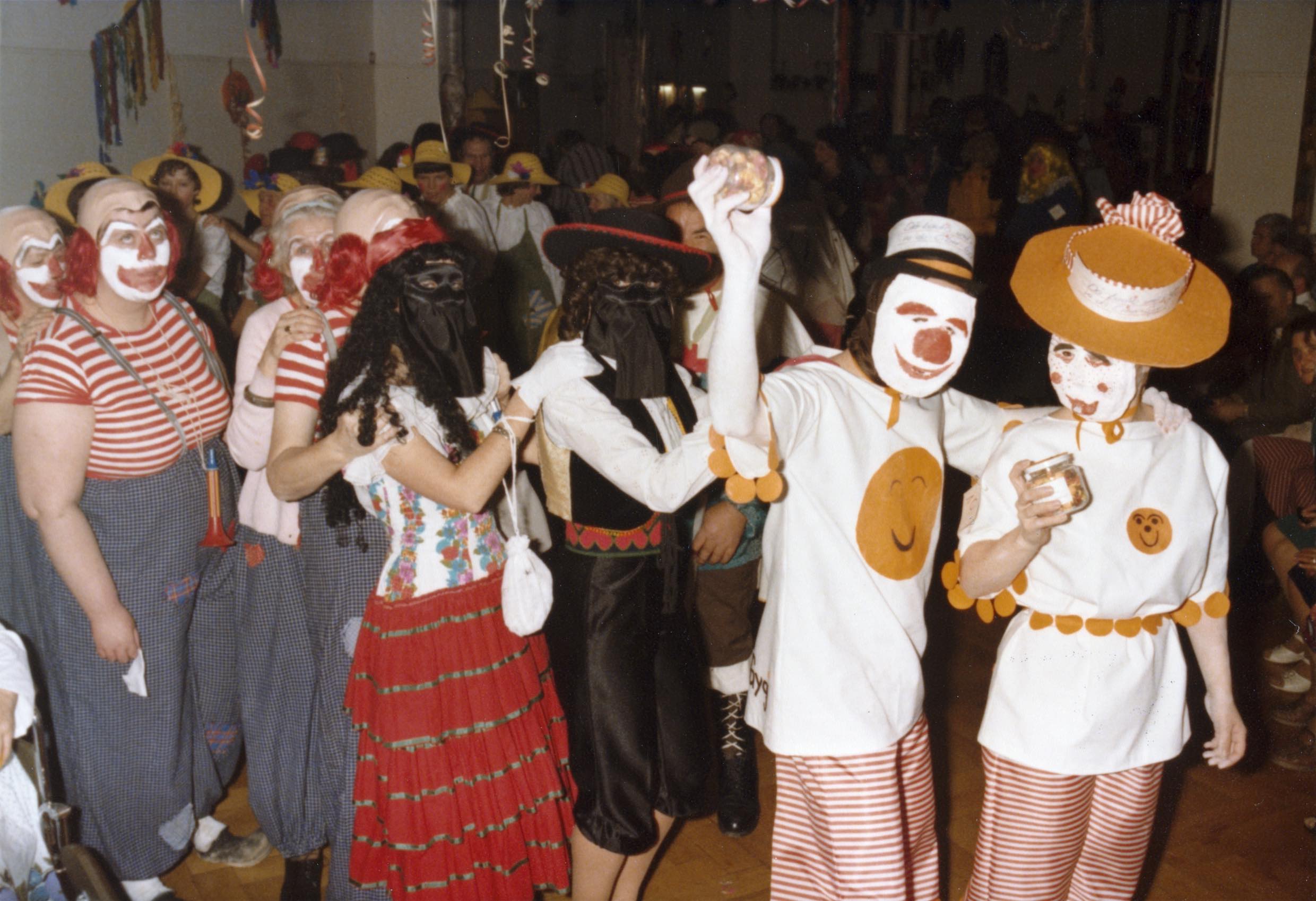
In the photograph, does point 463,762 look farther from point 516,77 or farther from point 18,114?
point 516,77

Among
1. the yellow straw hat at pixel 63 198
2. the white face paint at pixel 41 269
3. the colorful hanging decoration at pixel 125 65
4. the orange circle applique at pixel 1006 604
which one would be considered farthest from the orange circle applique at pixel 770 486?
the colorful hanging decoration at pixel 125 65

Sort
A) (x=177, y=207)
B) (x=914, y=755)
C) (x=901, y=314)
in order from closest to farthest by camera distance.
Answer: (x=901, y=314) → (x=914, y=755) → (x=177, y=207)

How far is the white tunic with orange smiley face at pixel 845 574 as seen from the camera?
6.81 feet

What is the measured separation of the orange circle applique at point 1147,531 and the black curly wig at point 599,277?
3.30 feet

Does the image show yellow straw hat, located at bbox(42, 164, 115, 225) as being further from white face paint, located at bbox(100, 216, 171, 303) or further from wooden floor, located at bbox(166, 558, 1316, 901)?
wooden floor, located at bbox(166, 558, 1316, 901)

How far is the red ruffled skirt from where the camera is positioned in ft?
7.44

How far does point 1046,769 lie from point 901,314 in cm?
93

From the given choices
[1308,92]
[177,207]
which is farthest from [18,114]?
[1308,92]

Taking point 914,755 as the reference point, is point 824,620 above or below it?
above

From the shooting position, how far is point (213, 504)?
2.79 m

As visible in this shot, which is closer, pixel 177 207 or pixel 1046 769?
pixel 1046 769

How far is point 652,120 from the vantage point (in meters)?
11.0

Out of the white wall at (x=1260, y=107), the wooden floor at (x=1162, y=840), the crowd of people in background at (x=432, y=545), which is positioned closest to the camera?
the crowd of people in background at (x=432, y=545)

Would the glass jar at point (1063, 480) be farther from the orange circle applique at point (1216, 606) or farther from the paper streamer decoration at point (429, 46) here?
the paper streamer decoration at point (429, 46)
